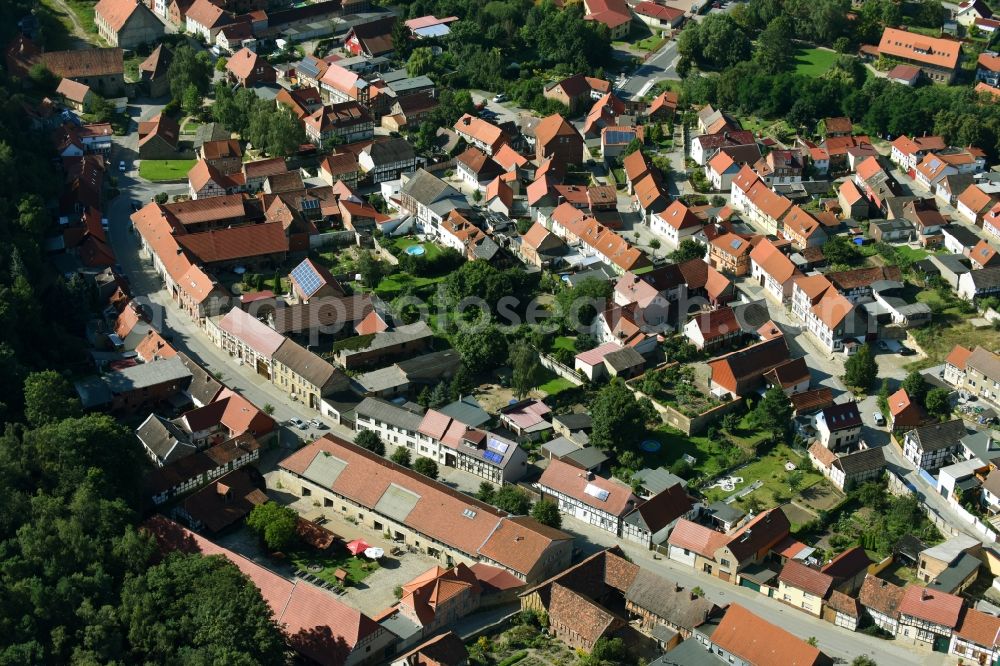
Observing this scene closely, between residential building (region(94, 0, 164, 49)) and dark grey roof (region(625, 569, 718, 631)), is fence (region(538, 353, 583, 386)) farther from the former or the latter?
residential building (region(94, 0, 164, 49))

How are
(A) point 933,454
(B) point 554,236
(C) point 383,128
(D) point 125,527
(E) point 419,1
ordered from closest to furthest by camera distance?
(D) point 125,527 < (A) point 933,454 < (B) point 554,236 < (C) point 383,128 < (E) point 419,1

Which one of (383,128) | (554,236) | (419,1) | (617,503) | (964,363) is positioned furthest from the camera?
(419,1)

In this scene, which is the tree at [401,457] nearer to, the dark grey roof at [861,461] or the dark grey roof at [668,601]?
the dark grey roof at [668,601]

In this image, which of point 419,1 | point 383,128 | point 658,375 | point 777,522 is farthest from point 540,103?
point 777,522

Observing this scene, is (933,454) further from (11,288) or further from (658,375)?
(11,288)

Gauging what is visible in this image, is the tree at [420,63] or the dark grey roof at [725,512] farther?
→ the tree at [420,63]

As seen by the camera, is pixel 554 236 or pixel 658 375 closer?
pixel 658 375

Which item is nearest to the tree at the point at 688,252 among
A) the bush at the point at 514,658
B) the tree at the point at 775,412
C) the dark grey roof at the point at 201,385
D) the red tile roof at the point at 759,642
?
the tree at the point at 775,412

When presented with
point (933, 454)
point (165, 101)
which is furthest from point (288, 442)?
point (165, 101)
